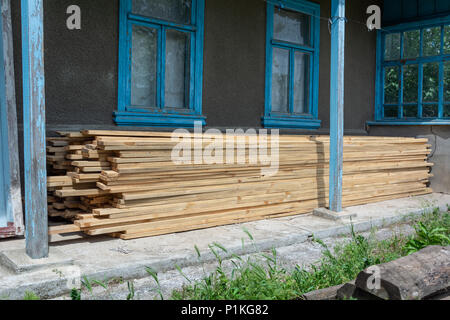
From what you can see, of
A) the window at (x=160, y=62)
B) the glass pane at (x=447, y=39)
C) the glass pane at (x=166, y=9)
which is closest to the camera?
the window at (x=160, y=62)

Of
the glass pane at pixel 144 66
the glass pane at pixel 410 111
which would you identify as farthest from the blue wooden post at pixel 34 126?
the glass pane at pixel 410 111

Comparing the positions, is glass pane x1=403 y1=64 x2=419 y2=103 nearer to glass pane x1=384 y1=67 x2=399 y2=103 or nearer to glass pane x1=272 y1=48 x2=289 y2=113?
glass pane x1=384 y1=67 x2=399 y2=103

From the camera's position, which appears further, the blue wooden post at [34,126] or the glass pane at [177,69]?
the glass pane at [177,69]

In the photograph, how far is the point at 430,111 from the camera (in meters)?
8.14

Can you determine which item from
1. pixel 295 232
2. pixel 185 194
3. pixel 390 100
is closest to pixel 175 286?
pixel 185 194

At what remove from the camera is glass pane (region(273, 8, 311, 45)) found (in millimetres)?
7297

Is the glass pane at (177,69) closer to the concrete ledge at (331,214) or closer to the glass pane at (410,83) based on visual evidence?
the concrete ledge at (331,214)

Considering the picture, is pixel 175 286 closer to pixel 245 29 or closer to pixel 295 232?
pixel 295 232

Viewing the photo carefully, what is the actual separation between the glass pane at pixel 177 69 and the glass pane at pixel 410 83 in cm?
458

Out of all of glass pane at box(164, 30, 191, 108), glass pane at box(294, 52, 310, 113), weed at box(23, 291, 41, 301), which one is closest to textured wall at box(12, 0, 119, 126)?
glass pane at box(164, 30, 191, 108)

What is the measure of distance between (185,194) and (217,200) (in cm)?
Answer: 42

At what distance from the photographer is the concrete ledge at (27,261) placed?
11.0 ft

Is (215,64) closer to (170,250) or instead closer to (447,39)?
(170,250)

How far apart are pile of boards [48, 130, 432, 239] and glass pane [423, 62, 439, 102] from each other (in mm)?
2523
